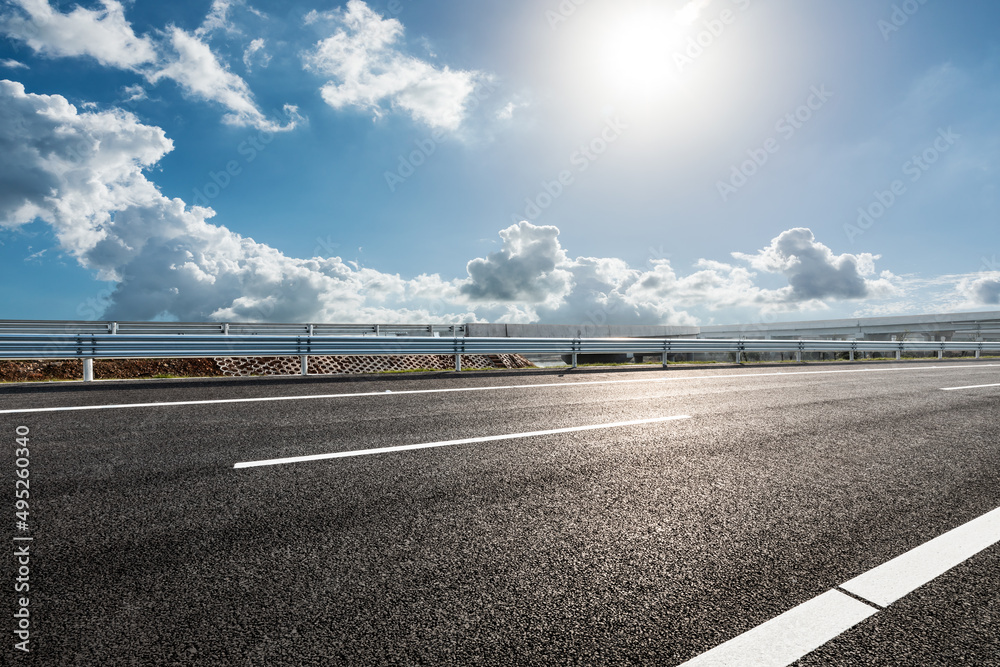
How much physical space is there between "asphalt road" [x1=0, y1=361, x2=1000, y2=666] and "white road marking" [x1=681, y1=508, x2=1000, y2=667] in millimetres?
43

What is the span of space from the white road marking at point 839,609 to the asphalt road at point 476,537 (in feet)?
0.14

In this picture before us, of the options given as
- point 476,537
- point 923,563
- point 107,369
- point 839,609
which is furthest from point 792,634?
point 107,369

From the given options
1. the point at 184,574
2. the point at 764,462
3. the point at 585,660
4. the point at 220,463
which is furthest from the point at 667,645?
the point at 220,463

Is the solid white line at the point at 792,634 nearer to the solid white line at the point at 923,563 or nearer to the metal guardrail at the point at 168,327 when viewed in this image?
the solid white line at the point at 923,563

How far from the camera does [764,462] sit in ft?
13.8

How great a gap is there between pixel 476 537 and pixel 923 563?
2.25 m

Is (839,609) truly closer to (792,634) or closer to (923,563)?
(792,634)

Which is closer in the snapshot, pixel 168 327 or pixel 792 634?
pixel 792 634

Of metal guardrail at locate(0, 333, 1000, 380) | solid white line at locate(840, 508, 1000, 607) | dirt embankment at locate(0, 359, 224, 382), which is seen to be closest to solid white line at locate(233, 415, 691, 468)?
solid white line at locate(840, 508, 1000, 607)

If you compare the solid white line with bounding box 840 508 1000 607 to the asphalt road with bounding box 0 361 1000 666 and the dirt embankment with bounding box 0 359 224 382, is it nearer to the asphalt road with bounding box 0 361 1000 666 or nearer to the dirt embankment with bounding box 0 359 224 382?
the asphalt road with bounding box 0 361 1000 666

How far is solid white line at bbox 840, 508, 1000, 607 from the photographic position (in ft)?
7.18

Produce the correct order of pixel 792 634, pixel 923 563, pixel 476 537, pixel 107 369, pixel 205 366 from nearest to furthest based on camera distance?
1. pixel 792 634
2. pixel 923 563
3. pixel 476 537
4. pixel 107 369
5. pixel 205 366

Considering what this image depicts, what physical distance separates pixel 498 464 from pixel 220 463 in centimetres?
222

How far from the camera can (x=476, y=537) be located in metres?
2.64
